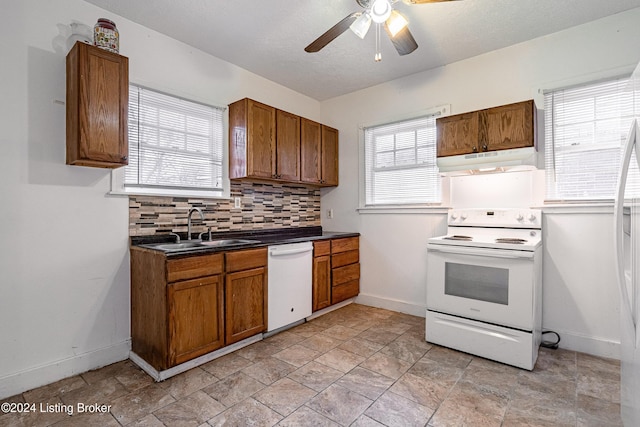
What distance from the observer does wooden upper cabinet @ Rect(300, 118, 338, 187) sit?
3.63 m

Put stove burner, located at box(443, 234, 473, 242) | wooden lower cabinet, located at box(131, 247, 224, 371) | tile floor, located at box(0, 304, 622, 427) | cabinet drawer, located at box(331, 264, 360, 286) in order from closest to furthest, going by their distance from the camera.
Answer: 1. tile floor, located at box(0, 304, 622, 427)
2. wooden lower cabinet, located at box(131, 247, 224, 371)
3. stove burner, located at box(443, 234, 473, 242)
4. cabinet drawer, located at box(331, 264, 360, 286)

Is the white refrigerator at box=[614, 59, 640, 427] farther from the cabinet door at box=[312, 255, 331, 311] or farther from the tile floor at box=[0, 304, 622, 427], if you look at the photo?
the cabinet door at box=[312, 255, 331, 311]

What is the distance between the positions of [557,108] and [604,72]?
0.37m

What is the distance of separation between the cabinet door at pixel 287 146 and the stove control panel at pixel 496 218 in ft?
5.66

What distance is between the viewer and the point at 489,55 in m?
2.99

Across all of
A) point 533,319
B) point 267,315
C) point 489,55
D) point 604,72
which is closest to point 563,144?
point 604,72

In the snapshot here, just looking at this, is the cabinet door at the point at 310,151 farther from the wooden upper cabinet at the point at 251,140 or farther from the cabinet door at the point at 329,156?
the wooden upper cabinet at the point at 251,140

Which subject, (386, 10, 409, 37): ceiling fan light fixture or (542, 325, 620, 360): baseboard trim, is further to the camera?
(542, 325, 620, 360): baseboard trim

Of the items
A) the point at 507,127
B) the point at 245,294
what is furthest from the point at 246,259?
the point at 507,127

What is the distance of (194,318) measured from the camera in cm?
224

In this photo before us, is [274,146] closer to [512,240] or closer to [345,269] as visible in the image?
[345,269]

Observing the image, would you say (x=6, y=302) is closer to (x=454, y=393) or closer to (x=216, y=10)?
(x=216, y=10)

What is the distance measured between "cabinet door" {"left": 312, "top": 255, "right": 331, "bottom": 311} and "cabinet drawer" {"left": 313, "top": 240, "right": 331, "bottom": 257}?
0.04m

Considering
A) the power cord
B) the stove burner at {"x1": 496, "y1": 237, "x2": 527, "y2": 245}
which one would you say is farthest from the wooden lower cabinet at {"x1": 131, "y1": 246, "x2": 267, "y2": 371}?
the power cord
